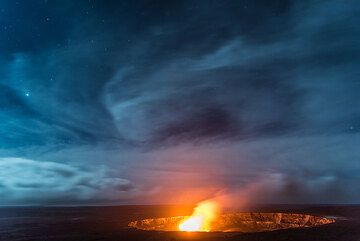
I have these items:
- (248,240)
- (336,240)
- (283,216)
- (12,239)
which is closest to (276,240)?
(248,240)

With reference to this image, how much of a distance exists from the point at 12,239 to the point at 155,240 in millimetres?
43924

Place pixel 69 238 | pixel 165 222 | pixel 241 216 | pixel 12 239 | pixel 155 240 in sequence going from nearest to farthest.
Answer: pixel 155 240, pixel 69 238, pixel 12 239, pixel 165 222, pixel 241 216

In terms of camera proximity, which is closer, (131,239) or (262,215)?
(131,239)

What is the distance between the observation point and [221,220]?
11669 centimetres

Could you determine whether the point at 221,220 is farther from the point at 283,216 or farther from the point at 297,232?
the point at 297,232

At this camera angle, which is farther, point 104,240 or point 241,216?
point 241,216

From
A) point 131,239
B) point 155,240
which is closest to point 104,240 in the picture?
point 131,239

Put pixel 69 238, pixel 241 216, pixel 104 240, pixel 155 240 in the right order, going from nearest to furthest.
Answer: pixel 155 240 → pixel 104 240 → pixel 69 238 → pixel 241 216

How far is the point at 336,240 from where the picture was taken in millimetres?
78375

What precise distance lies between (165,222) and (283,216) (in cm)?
3894

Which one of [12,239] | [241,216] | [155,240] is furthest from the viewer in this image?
[241,216]

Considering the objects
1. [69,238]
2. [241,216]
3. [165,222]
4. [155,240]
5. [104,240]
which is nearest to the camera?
[155,240]

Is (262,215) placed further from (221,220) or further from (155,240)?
(155,240)

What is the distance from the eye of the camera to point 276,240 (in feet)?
253
